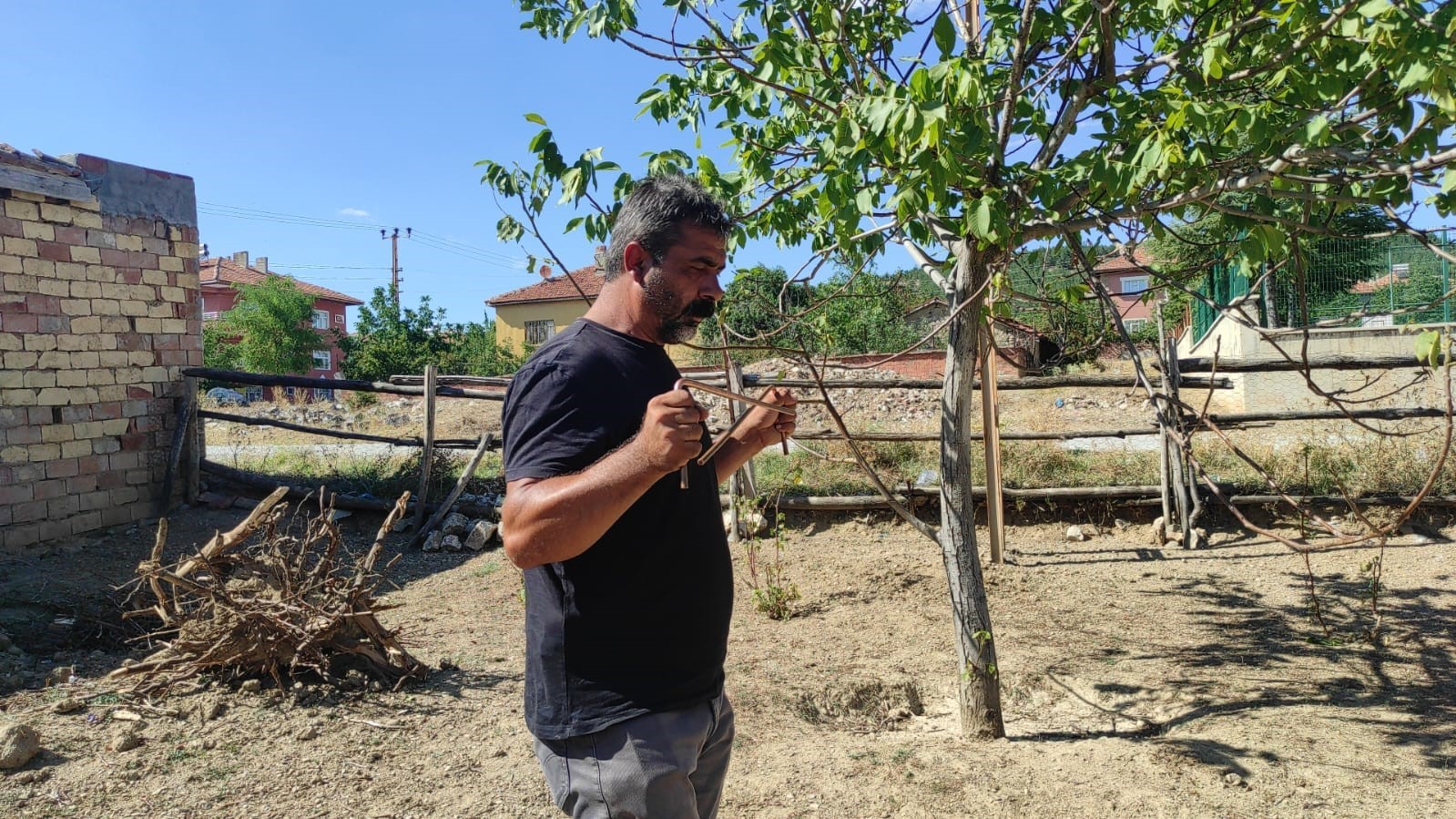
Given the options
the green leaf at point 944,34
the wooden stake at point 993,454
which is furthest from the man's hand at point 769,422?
the wooden stake at point 993,454

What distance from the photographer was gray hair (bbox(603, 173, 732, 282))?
170 centimetres

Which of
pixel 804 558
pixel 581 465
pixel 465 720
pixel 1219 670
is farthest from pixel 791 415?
pixel 804 558

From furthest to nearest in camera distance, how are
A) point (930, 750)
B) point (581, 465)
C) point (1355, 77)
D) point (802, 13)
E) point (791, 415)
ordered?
point (930, 750)
point (802, 13)
point (1355, 77)
point (791, 415)
point (581, 465)

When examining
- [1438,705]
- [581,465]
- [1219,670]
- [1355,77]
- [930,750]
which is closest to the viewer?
[581,465]

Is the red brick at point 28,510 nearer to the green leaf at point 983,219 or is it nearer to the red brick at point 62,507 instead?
the red brick at point 62,507

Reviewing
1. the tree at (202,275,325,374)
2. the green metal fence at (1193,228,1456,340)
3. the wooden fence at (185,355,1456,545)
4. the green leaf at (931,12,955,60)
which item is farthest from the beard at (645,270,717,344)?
the tree at (202,275,325,374)

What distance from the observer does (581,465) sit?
1.49m

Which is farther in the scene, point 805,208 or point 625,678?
point 805,208

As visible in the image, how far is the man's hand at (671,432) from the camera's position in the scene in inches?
52.6

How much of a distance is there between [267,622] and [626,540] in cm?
306

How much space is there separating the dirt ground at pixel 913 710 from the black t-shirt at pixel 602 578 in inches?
66.3

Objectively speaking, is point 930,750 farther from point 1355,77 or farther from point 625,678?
point 1355,77

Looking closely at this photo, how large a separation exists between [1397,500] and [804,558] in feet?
14.2

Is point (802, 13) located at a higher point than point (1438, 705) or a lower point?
higher
